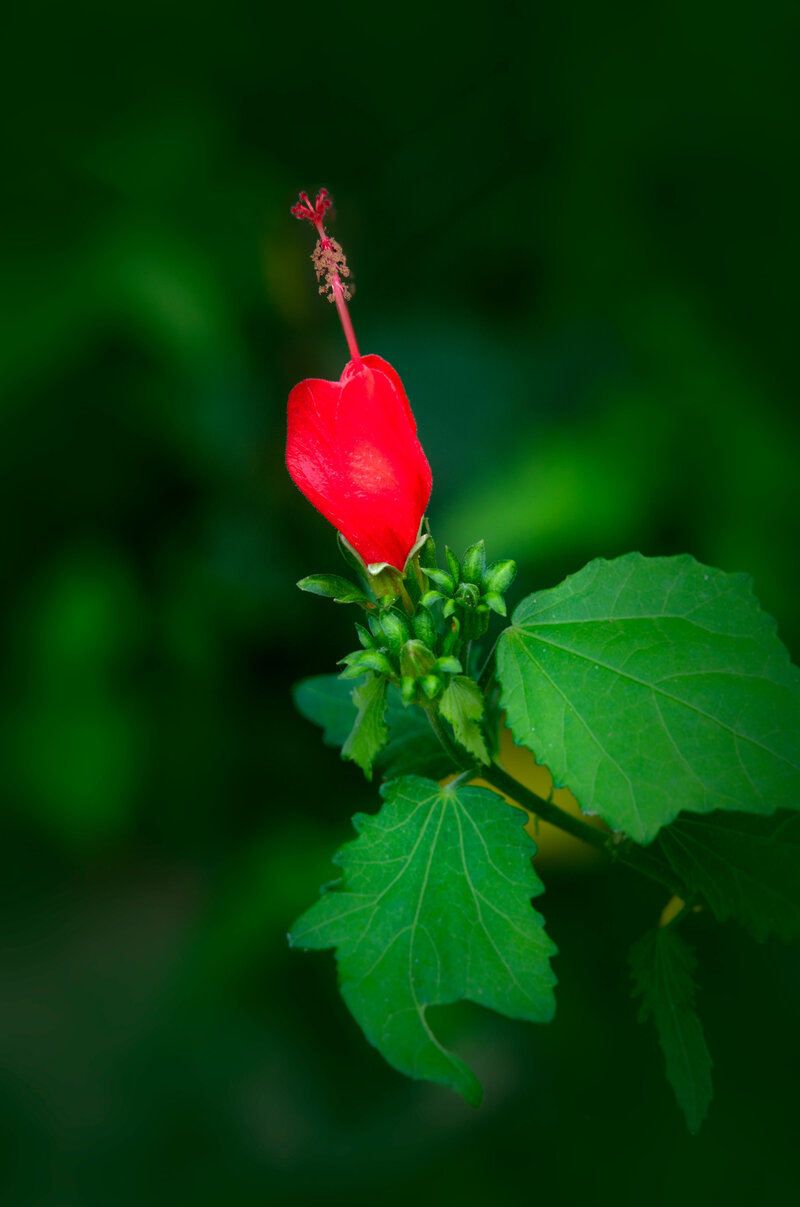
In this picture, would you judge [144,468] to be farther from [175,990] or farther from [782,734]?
[782,734]

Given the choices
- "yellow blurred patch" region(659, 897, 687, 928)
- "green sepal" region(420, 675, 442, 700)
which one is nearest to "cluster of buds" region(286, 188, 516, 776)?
"green sepal" region(420, 675, 442, 700)

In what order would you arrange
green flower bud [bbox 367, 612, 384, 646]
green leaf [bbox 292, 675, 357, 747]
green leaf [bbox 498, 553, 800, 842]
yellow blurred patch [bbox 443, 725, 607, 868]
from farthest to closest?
1. yellow blurred patch [bbox 443, 725, 607, 868]
2. green leaf [bbox 292, 675, 357, 747]
3. green flower bud [bbox 367, 612, 384, 646]
4. green leaf [bbox 498, 553, 800, 842]

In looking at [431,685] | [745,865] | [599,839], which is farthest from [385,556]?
[745,865]

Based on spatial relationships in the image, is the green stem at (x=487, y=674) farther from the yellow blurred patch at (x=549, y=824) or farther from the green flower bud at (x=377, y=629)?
the yellow blurred patch at (x=549, y=824)

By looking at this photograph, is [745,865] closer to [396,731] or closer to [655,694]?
[655,694]

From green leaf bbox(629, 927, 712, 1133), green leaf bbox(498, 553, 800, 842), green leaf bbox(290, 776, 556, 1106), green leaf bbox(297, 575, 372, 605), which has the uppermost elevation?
green leaf bbox(297, 575, 372, 605)

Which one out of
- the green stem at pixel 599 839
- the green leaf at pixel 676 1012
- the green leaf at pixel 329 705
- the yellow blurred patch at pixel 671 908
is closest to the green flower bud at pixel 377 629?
the green stem at pixel 599 839

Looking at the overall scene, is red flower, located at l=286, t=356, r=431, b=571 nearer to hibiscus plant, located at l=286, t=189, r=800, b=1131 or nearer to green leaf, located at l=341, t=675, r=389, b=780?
hibiscus plant, located at l=286, t=189, r=800, b=1131
